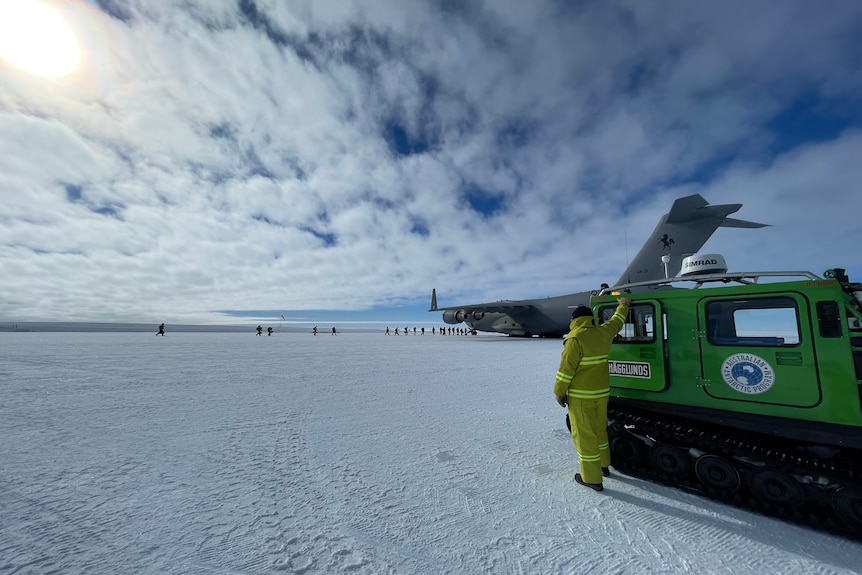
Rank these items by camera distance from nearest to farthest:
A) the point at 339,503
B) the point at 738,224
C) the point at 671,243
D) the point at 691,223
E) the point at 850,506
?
1. the point at 850,506
2. the point at 339,503
3. the point at 738,224
4. the point at 691,223
5. the point at 671,243

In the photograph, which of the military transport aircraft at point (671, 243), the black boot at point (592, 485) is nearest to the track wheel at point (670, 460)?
the black boot at point (592, 485)

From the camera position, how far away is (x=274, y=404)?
693cm

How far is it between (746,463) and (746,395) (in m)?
0.67

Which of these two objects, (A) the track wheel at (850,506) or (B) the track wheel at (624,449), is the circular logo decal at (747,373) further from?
(B) the track wheel at (624,449)

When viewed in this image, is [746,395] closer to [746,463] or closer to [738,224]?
[746,463]

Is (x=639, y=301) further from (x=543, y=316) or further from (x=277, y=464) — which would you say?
(x=543, y=316)

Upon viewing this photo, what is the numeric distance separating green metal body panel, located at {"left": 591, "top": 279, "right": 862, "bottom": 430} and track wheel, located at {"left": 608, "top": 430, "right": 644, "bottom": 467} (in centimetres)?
50

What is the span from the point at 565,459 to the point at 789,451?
222 centimetres

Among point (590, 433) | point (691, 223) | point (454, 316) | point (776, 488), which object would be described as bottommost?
point (776, 488)

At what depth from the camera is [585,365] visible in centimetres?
387

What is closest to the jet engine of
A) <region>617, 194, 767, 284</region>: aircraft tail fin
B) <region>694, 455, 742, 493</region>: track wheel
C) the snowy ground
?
<region>617, 194, 767, 284</region>: aircraft tail fin

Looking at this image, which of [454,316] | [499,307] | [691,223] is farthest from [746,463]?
[454,316]

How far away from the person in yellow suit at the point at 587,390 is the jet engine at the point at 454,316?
95.5 ft

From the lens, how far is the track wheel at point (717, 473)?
3.55 meters
